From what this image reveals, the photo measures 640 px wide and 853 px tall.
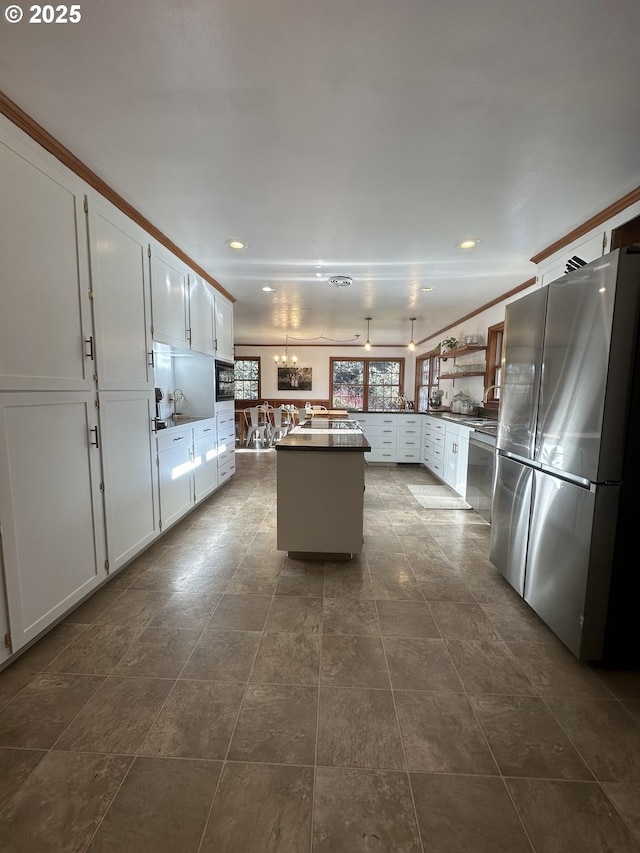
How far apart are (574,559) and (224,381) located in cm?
386

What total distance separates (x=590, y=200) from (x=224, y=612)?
11.2ft

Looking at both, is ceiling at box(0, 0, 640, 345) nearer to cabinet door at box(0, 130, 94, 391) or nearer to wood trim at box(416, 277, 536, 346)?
cabinet door at box(0, 130, 94, 391)

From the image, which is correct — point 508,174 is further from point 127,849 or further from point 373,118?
point 127,849

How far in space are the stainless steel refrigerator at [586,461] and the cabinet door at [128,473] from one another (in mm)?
2560

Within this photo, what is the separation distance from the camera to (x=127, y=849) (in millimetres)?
988

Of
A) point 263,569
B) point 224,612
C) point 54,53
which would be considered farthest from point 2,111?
point 263,569

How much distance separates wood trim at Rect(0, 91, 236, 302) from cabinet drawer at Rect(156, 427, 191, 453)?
1.55 m

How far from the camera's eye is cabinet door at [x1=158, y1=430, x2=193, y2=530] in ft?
9.77

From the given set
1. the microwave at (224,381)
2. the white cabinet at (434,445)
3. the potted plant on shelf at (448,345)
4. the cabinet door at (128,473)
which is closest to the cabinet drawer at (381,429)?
the white cabinet at (434,445)

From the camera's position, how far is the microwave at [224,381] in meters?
4.24

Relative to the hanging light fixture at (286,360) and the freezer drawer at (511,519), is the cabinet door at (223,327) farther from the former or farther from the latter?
the hanging light fixture at (286,360)

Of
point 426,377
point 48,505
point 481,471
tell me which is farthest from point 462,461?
point 426,377

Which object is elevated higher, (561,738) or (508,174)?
(508,174)

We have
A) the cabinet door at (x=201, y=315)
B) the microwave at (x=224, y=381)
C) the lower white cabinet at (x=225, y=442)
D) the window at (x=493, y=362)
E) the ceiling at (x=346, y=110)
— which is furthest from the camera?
the window at (x=493, y=362)
